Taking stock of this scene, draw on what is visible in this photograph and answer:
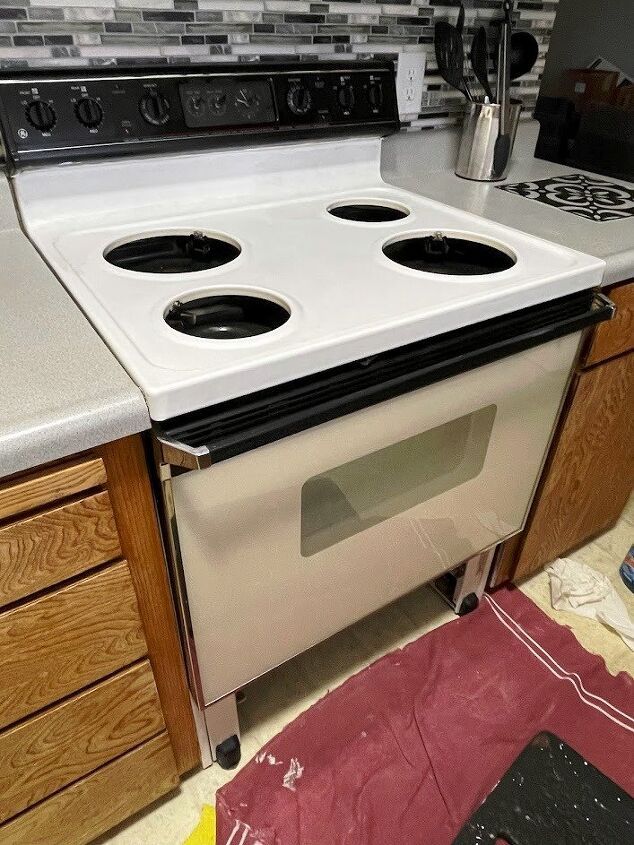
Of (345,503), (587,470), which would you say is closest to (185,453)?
(345,503)

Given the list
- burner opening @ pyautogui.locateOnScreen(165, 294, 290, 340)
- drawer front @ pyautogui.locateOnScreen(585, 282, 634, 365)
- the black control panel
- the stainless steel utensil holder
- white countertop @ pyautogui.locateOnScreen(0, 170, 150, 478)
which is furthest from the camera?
the stainless steel utensil holder

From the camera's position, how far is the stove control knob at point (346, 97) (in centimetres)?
112

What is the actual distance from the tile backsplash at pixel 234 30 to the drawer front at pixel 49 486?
2.19 ft

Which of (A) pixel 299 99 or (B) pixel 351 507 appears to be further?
(A) pixel 299 99

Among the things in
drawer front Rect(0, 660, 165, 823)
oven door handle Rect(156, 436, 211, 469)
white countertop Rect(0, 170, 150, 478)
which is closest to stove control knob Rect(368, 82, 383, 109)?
white countertop Rect(0, 170, 150, 478)

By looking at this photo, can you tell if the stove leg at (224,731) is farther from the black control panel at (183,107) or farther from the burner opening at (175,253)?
the black control panel at (183,107)

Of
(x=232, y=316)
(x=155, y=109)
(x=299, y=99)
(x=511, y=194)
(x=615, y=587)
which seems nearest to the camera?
(x=232, y=316)

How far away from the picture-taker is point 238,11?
997 mm

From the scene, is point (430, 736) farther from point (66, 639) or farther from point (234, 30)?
point (234, 30)

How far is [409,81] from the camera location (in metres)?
1.22

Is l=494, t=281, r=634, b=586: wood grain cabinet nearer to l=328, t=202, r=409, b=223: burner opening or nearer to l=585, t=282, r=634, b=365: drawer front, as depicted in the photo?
l=585, t=282, r=634, b=365: drawer front

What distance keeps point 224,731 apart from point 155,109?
106cm

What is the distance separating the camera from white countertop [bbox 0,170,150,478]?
540mm

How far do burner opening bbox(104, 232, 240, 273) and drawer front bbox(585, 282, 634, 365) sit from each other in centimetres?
62
